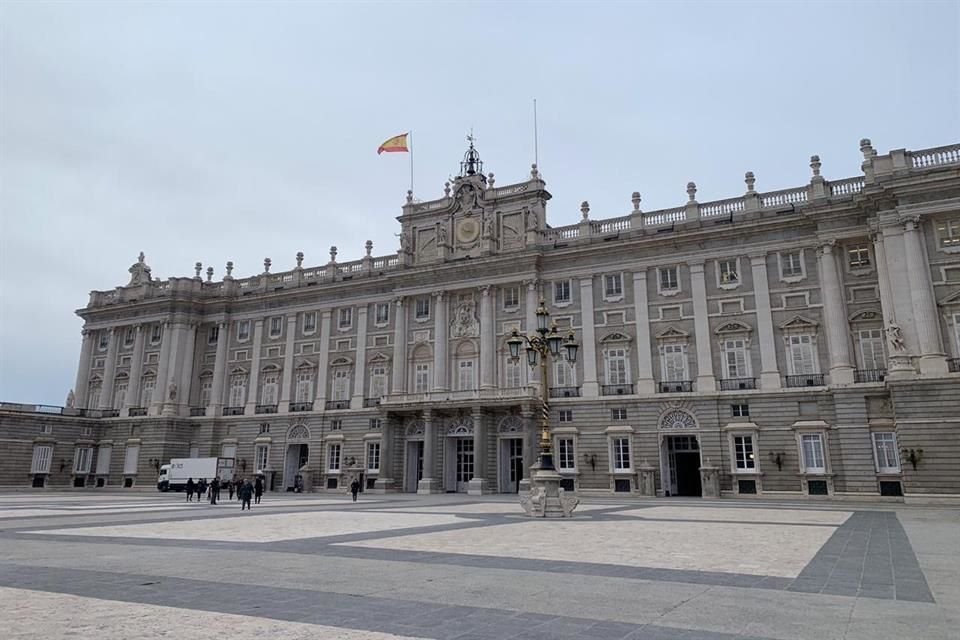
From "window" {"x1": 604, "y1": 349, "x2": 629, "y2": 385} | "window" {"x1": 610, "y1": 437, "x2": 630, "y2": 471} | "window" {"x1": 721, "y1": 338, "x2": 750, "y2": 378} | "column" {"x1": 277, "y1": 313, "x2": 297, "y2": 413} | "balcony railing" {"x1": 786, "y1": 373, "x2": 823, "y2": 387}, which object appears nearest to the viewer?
"balcony railing" {"x1": 786, "y1": 373, "x2": 823, "y2": 387}

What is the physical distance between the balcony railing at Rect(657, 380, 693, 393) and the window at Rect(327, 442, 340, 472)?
76.5 ft

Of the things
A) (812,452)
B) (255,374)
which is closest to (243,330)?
(255,374)

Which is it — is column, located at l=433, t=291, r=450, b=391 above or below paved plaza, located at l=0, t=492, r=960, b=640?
above

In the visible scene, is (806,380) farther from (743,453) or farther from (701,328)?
(701,328)

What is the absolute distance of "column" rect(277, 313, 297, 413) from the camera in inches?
2020

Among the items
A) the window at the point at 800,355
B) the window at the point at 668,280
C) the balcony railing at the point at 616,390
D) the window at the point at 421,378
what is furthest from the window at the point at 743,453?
the window at the point at 421,378

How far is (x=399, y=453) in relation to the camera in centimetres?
4550

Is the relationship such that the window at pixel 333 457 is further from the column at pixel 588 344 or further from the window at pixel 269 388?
the column at pixel 588 344

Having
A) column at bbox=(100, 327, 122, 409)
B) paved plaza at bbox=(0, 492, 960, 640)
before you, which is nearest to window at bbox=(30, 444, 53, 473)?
column at bbox=(100, 327, 122, 409)

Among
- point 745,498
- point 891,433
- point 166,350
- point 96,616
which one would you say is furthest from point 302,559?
point 166,350

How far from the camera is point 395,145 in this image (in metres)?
47.5

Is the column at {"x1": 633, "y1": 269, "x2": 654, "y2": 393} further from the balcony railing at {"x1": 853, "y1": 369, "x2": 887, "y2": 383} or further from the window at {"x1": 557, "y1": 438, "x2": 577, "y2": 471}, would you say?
the balcony railing at {"x1": 853, "y1": 369, "x2": 887, "y2": 383}

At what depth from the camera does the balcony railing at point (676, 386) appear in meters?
38.6

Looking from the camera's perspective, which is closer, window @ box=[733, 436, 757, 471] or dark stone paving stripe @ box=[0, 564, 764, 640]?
dark stone paving stripe @ box=[0, 564, 764, 640]
